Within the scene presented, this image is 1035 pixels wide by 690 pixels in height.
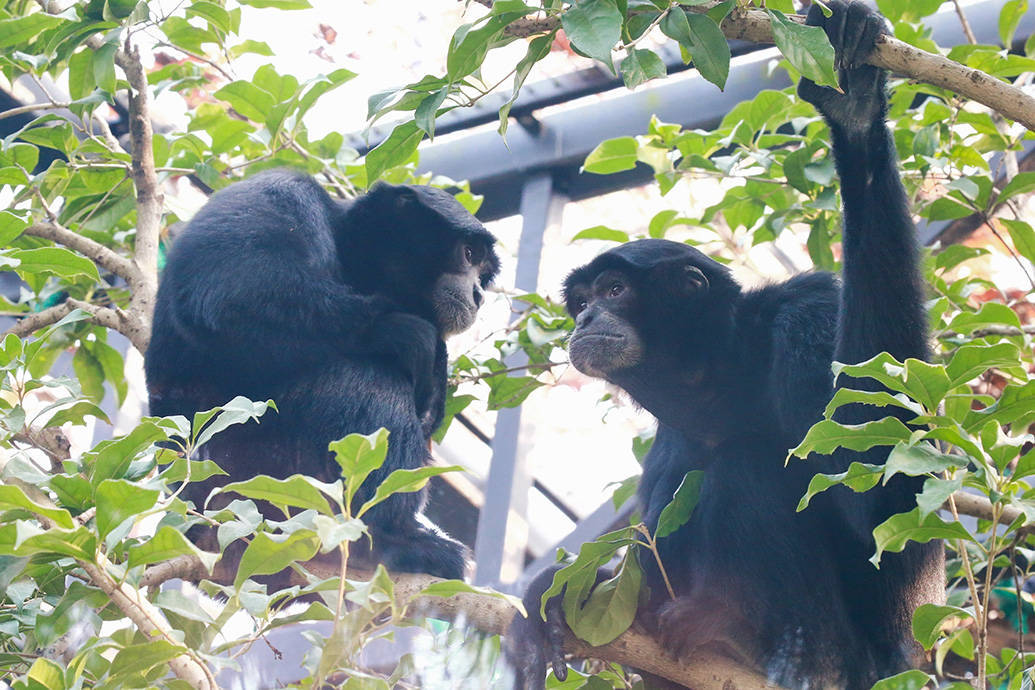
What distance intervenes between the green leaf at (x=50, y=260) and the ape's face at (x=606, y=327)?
75.8 inches

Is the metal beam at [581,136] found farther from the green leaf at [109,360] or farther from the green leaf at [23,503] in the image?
the green leaf at [23,503]

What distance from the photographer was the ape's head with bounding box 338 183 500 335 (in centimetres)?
528

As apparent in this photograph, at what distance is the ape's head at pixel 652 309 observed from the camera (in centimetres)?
454

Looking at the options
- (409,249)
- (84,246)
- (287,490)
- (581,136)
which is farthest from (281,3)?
(581,136)

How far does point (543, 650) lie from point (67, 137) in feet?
9.16

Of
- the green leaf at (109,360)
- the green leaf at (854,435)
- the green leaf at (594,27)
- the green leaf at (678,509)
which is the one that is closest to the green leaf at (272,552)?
the green leaf at (854,435)

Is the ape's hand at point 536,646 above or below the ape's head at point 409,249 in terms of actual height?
below

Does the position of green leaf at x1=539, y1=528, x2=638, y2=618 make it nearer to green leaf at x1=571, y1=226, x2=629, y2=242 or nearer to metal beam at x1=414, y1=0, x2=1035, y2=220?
green leaf at x1=571, y1=226, x2=629, y2=242

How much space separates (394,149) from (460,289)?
2.00 metres

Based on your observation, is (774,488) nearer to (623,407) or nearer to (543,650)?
(543,650)

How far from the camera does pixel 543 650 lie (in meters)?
3.80

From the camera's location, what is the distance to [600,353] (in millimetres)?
4488

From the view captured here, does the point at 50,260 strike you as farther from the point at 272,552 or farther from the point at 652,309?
the point at 652,309

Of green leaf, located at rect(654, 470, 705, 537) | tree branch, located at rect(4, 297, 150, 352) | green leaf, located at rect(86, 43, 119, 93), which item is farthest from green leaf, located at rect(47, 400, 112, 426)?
green leaf, located at rect(654, 470, 705, 537)
